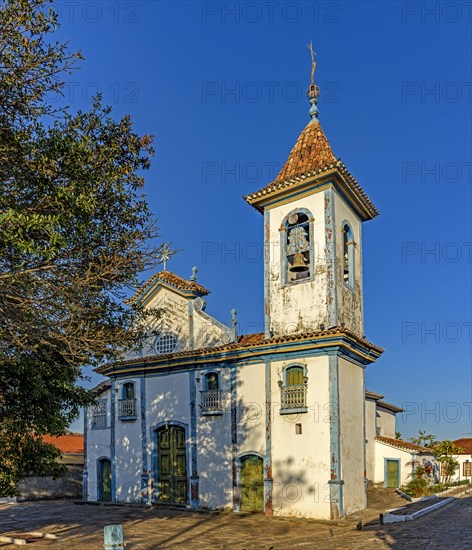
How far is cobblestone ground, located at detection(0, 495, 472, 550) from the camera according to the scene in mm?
12070

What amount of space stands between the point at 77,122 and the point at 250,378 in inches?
438

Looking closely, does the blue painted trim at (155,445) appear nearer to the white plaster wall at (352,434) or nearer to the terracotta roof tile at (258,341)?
the terracotta roof tile at (258,341)

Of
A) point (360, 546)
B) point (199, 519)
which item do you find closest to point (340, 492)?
point (360, 546)

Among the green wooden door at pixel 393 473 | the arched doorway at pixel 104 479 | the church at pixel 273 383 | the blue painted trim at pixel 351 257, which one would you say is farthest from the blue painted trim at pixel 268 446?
the green wooden door at pixel 393 473

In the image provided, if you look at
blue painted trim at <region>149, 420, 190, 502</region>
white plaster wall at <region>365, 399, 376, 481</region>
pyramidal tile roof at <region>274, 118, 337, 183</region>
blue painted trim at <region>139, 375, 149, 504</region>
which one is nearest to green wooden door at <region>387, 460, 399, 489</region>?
white plaster wall at <region>365, 399, 376, 481</region>

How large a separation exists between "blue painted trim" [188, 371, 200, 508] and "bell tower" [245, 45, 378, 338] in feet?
11.7

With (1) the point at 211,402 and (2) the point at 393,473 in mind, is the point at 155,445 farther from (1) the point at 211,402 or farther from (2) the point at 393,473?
(2) the point at 393,473

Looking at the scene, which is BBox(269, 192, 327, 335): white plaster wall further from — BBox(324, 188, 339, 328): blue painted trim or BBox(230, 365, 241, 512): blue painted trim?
BBox(230, 365, 241, 512): blue painted trim

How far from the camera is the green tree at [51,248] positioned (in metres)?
7.95

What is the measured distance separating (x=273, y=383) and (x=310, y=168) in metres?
7.48

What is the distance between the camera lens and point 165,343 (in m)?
20.2

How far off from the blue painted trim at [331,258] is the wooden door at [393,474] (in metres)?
11.7

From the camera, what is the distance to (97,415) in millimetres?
21672

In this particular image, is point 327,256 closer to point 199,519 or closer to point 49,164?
point 199,519
